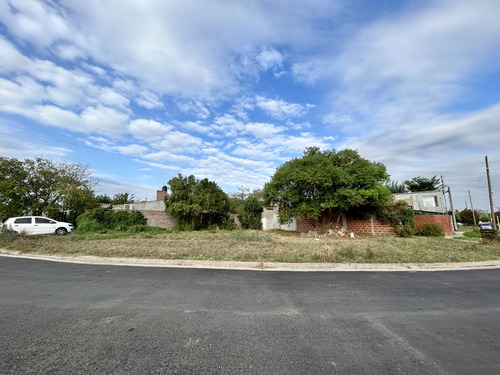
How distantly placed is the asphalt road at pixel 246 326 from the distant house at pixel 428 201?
27.2m

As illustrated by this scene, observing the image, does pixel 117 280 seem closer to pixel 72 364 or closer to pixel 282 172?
pixel 72 364

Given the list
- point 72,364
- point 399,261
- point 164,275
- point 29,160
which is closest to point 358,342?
point 72,364

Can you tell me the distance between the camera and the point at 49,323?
3.37 meters

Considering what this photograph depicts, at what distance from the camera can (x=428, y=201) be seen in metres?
28.9

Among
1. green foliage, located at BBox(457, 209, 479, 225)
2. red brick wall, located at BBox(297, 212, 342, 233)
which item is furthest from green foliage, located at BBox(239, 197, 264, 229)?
green foliage, located at BBox(457, 209, 479, 225)

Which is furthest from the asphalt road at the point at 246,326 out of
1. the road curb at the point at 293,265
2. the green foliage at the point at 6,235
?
the green foliage at the point at 6,235

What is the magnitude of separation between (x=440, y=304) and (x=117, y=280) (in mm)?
6880

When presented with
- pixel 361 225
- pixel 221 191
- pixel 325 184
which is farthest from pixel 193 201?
pixel 361 225

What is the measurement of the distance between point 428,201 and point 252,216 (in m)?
21.8

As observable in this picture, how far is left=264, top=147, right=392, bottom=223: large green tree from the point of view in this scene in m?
15.5

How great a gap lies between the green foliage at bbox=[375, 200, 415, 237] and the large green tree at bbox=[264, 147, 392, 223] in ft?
3.41

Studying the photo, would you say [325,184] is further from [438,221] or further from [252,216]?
[252,216]

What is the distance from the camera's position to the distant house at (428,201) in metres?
28.4

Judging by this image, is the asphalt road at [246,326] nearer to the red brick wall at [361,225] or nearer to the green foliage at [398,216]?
the green foliage at [398,216]
